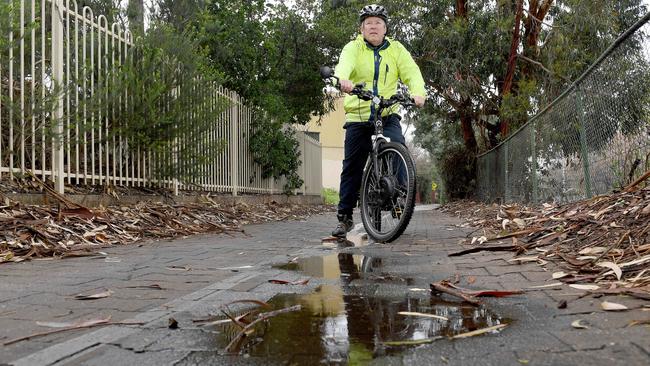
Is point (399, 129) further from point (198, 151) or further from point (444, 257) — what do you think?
point (198, 151)

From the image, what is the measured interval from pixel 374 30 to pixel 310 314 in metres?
3.84

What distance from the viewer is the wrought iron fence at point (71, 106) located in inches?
209

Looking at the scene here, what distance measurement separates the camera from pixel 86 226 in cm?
537

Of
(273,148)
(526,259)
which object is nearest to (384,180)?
(526,259)

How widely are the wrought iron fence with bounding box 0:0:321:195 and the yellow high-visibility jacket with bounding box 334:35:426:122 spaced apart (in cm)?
294

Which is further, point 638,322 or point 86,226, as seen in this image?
point 86,226

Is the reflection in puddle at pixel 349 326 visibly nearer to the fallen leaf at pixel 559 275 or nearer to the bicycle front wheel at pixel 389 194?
the fallen leaf at pixel 559 275

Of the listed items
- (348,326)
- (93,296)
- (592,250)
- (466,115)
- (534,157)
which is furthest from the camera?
(466,115)

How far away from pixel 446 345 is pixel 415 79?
13.6ft

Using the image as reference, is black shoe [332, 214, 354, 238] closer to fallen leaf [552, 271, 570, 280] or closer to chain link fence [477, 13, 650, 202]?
chain link fence [477, 13, 650, 202]

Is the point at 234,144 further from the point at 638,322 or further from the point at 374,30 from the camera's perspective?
the point at 638,322

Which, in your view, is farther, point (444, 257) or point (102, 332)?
point (444, 257)

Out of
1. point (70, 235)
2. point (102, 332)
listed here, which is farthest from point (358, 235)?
point (102, 332)

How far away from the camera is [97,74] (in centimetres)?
657
